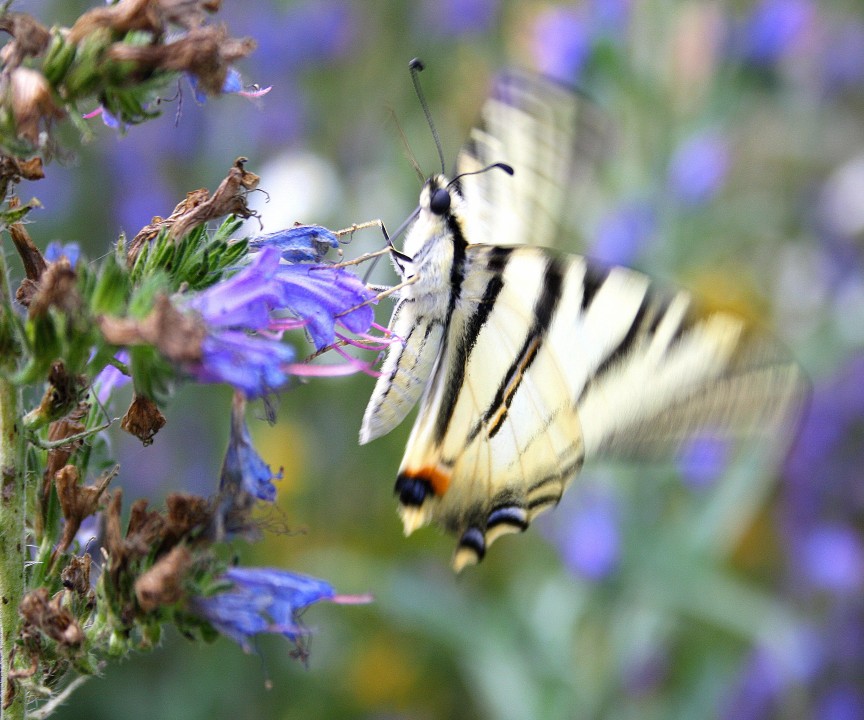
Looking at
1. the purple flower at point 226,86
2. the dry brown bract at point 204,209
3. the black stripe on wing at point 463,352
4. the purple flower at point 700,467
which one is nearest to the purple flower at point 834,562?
the purple flower at point 700,467

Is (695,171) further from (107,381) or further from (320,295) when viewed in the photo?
(107,381)

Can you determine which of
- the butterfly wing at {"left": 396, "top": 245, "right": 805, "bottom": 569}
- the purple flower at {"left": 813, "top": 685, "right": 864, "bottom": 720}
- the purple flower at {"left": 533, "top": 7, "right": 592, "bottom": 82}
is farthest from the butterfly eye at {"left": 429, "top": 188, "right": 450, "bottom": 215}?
the purple flower at {"left": 813, "top": 685, "right": 864, "bottom": 720}

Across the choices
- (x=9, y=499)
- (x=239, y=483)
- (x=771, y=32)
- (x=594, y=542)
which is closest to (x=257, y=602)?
(x=239, y=483)

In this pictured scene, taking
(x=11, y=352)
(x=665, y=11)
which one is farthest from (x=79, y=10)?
(x=11, y=352)

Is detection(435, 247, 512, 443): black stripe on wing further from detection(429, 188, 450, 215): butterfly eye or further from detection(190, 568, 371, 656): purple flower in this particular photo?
detection(190, 568, 371, 656): purple flower

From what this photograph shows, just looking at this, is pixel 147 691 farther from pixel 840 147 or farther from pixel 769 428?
pixel 840 147

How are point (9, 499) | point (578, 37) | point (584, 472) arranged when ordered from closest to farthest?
point (9, 499) → point (584, 472) → point (578, 37)
